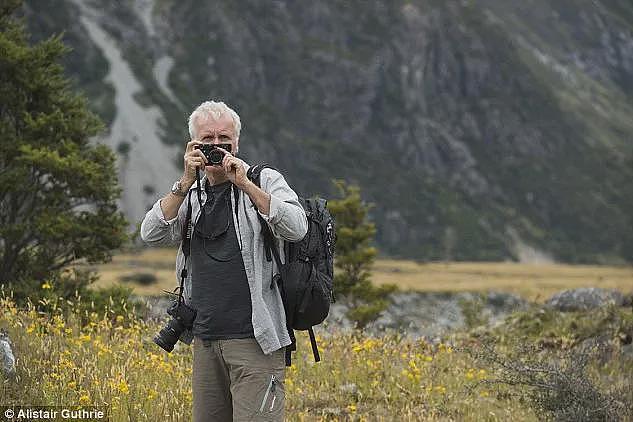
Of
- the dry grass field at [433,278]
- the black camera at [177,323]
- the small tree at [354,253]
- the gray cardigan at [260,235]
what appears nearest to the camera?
the gray cardigan at [260,235]

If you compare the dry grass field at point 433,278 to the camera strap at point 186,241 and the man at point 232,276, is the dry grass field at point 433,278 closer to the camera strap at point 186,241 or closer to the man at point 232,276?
the camera strap at point 186,241

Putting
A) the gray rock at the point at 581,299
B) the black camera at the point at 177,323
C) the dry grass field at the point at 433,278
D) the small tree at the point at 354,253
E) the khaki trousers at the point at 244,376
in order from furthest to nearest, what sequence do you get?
the dry grass field at the point at 433,278 → the small tree at the point at 354,253 → the gray rock at the point at 581,299 → the black camera at the point at 177,323 → the khaki trousers at the point at 244,376

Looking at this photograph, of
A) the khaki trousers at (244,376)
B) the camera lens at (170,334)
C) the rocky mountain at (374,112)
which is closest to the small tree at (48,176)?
the camera lens at (170,334)

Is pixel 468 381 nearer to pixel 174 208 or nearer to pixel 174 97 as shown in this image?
pixel 174 208

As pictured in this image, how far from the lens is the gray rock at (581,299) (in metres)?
Result: 13.2

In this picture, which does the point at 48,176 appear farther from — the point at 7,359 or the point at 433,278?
the point at 433,278

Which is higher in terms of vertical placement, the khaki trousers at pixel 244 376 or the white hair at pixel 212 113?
the white hair at pixel 212 113

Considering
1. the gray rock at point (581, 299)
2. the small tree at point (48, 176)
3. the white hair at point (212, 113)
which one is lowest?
the gray rock at point (581, 299)

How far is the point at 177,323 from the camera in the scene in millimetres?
4676

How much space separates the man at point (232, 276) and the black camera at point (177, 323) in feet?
0.20

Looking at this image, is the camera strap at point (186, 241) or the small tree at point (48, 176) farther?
the small tree at point (48, 176)

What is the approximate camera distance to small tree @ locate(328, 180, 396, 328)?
28328 mm

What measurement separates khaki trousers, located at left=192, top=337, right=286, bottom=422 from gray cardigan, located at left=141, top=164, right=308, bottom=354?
0.40 ft

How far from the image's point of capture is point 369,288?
28.6 m
